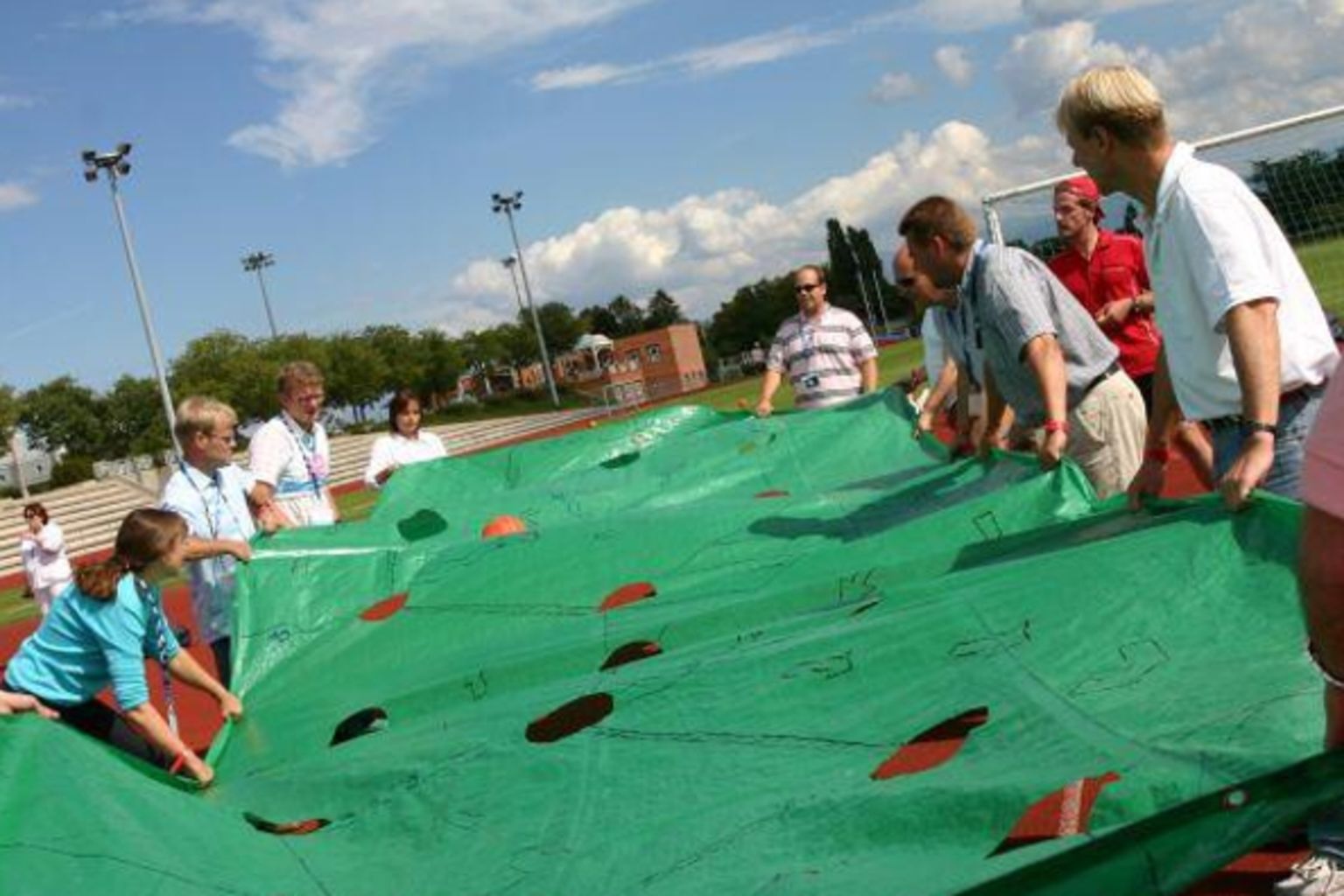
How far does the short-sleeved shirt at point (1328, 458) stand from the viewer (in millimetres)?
1550

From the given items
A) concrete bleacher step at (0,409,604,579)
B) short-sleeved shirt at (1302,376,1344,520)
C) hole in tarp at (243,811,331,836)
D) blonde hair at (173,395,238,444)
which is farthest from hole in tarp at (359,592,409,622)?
concrete bleacher step at (0,409,604,579)

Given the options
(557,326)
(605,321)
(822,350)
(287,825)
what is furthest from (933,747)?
(605,321)

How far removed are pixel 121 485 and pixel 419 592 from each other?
1588 inches

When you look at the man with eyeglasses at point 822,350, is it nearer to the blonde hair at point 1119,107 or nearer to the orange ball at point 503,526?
the orange ball at point 503,526

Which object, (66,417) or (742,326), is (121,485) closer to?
(66,417)

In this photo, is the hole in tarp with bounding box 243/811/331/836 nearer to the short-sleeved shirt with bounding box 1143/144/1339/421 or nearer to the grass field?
the short-sleeved shirt with bounding box 1143/144/1339/421

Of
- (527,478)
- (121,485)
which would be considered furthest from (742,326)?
(527,478)

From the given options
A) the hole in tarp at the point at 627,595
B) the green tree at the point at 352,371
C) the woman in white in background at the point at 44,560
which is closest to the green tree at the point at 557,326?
the green tree at the point at 352,371

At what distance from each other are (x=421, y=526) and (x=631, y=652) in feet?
8.67

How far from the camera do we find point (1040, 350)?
421cm

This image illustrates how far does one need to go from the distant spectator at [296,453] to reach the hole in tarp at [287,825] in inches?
105

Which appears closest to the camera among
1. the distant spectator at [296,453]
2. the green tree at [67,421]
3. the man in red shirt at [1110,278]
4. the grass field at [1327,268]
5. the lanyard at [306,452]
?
the man in red shirt at [1110,278]

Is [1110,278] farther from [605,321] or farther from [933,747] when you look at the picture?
[605,321]

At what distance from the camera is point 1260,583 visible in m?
2.76
